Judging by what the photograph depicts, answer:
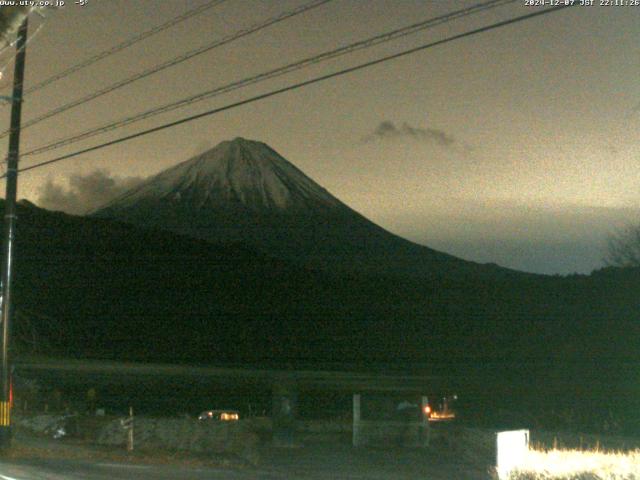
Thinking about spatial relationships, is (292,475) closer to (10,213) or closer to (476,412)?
(10,213)

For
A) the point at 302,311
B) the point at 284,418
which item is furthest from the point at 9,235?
the point at 302,311

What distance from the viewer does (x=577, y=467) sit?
14430 mm

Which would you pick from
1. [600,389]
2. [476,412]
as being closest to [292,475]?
[476,412]

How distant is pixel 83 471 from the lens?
1595cm

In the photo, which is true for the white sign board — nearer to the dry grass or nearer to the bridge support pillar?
the dry grass

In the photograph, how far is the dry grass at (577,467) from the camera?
13312 millimetres

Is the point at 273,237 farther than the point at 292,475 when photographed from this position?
Yes

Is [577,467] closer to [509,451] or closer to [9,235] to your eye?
[509,451]

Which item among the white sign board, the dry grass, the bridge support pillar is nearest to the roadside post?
the bridge support pillar

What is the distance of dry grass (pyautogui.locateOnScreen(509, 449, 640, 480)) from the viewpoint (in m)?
13.3

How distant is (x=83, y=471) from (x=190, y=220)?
181459 millimetres

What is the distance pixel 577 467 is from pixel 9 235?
40.6ft

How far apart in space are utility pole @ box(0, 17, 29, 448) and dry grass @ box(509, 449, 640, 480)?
10869 mm

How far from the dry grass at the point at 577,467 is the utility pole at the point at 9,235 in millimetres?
10869
